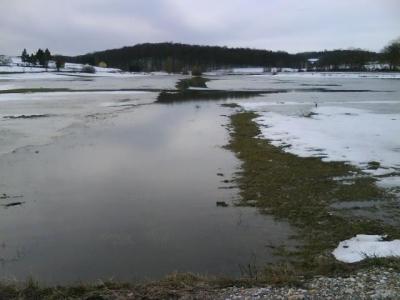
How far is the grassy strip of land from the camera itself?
7988 mm

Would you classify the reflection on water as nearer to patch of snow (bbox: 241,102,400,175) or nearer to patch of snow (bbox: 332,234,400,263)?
patch of snow (bbox: 332,234,400,263)

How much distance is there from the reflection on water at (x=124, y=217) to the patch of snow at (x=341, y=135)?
3601 mm

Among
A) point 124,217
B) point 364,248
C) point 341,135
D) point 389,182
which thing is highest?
point 341,135

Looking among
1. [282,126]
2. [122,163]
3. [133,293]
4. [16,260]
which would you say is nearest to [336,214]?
[133,293]

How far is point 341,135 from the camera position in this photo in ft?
69.6

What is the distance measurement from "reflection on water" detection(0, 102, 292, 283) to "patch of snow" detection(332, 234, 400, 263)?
129 centimetres

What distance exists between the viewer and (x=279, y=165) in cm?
1577

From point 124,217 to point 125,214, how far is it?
215mm

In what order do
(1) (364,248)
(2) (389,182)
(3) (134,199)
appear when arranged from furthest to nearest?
1. (2) (389,182)
2. (3) (134,199)
3. (1) (364,248)

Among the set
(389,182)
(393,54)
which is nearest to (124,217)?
A: (389,182)

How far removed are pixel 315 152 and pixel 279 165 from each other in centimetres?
251

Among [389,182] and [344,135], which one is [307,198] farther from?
[344,135]

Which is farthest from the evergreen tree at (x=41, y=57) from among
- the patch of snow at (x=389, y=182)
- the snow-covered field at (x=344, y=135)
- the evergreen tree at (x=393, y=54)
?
the patch of snow at (x=389, y=182)

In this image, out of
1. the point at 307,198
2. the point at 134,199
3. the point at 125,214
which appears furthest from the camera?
the point at 134,199
